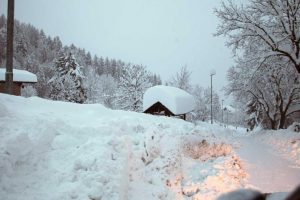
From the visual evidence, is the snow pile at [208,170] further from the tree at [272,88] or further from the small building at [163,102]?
the small building at [163,102]

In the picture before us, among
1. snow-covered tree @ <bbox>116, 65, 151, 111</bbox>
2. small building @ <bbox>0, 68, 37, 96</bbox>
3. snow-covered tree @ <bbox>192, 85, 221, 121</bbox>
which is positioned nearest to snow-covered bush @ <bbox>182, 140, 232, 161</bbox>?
small building @ <bbox>0, 68, 37, 96</bbox>

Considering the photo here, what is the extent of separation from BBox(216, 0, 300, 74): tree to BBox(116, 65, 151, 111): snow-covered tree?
26.8 meters

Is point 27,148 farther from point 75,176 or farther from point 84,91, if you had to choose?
point 84,91

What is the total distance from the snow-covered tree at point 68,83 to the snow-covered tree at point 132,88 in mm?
5904

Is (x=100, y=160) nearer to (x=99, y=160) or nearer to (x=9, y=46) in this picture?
(x=99, y=160)

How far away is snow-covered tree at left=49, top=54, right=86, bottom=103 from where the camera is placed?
43.6 m

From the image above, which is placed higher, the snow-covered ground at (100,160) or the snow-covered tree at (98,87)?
the snow-covered tree at (98,87)

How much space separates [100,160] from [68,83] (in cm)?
3776

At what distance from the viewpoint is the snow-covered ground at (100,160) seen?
6797 millimetres

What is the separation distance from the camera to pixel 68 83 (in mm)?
43844

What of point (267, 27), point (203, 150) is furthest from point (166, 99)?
point (203, 150)

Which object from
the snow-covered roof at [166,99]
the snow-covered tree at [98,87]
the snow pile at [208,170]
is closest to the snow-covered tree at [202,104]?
the snow-covered tree at [98,87]

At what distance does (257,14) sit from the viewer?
20.0 m

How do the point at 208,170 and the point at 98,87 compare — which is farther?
the point at 98,87
